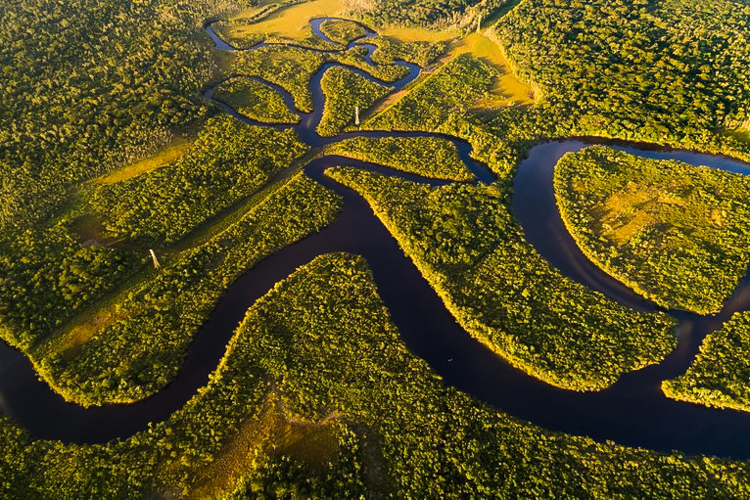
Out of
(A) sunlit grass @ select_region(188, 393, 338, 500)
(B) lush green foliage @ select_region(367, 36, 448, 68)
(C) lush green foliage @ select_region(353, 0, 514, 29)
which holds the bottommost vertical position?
(A) sunlit grass @ select_region(188, 393, 338, 500)

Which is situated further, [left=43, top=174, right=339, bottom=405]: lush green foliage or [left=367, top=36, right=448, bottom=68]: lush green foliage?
[left=367, top=36, right=448, bottom=68]: lush green foliage

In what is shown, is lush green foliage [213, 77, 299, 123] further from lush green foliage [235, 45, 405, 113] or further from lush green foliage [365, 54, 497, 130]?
lush green foliage [365, 54, 497, 130]

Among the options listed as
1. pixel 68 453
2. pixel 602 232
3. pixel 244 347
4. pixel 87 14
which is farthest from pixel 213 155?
pixel 87 14

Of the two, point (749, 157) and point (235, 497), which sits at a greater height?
point (749, 157)

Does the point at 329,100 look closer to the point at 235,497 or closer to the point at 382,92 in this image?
the point at 382,92

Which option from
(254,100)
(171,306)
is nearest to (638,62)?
(254,100)

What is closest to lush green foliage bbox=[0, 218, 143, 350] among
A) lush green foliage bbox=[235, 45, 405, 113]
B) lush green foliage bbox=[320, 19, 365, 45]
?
lush green foliage bbox=[235, 45, 405, 113]
